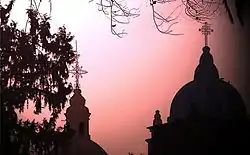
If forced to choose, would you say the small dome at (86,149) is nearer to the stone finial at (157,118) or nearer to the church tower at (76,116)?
the church tower at (76,116)

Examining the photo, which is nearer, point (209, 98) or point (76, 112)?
point (76, 112)

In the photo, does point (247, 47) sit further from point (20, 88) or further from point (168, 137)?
point (20, 88)

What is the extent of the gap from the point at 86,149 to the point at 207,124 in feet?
1.73

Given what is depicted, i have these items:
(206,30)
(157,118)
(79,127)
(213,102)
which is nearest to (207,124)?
(213,102)

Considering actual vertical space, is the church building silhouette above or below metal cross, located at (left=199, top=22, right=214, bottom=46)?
below

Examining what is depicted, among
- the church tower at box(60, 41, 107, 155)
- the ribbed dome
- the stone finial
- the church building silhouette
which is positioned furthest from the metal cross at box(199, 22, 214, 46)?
the church tower at box(60, 41, 107, 155)

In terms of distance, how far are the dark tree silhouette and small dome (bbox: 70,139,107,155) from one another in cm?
8

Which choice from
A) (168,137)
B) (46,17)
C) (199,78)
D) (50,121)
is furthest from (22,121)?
(199,78)

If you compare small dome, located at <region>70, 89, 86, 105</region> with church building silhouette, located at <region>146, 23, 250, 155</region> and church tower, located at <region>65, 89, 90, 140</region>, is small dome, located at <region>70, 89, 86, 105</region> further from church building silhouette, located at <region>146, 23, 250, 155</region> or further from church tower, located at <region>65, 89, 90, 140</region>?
church building silhouette, located at <region>146, 23, 250, 155</region>

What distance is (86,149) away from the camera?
6.46ft

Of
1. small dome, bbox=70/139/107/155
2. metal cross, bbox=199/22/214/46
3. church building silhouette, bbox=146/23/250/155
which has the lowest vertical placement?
small dome, bbox=70/139/107/155

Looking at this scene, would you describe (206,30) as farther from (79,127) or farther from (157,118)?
(79,127)

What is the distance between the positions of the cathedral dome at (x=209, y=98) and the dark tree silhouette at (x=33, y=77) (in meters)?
0.50

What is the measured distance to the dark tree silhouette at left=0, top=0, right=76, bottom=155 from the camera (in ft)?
6.46
